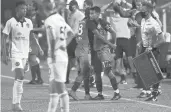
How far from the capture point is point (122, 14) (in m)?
16.7

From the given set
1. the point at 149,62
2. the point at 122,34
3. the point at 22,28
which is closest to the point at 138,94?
the point at 149,62

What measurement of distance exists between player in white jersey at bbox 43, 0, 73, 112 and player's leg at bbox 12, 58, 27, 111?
2.23 metres

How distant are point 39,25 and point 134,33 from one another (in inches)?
109

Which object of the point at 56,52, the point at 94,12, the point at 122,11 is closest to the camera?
the point at 56,52

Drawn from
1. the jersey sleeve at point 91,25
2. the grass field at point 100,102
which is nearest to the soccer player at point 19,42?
the grass field at point 100,102

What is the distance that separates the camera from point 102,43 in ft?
46.9

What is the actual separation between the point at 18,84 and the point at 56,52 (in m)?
2.50

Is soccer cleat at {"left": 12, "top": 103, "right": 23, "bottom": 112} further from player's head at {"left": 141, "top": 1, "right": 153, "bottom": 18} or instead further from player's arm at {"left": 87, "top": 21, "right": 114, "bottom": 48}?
player's head at {"left": 141, "top": 1, "right": 153, "bottom": 18}

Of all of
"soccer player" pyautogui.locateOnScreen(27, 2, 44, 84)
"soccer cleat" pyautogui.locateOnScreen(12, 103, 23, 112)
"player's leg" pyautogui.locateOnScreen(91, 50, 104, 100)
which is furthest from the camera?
"soccer player" pyautogui.locateOnScreen(27, 2, 44, 84)

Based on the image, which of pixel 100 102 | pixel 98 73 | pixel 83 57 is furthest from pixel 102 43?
pixel 100 102

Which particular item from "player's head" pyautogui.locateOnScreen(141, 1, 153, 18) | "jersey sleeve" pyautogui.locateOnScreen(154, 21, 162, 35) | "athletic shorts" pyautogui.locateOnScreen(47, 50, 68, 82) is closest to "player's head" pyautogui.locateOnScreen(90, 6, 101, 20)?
"player's head" pyautogui.locateOnScreen(141, 1, 153, 18)

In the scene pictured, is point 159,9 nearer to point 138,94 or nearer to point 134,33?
point 134,33

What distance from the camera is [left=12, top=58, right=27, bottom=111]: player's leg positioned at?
1241 cm

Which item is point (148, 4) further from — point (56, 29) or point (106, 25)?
point (56, 29)
